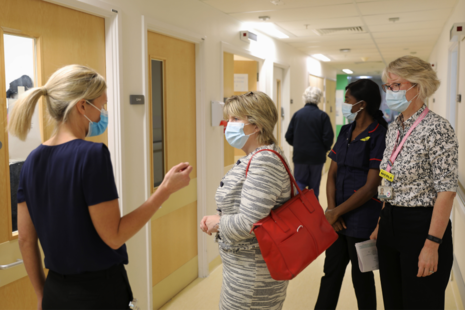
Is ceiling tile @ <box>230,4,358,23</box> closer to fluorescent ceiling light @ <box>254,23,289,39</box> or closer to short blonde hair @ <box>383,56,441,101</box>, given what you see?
fluorescent ceiling light @ <box>254,23,289,39</box>

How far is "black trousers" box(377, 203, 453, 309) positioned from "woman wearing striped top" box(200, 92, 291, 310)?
0.58 m

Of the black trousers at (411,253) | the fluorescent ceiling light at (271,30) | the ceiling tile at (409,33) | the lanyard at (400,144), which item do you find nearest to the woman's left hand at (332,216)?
the black trousers at (411,253)

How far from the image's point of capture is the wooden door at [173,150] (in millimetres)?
3059

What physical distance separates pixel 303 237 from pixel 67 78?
104 cm

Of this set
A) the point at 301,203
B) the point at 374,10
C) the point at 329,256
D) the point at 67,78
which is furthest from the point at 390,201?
the point at 374,10

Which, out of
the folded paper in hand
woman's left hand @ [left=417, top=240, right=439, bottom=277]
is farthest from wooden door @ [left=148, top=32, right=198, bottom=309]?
woman's left hand @ [left=417, top=240, right=439, bottom=277]

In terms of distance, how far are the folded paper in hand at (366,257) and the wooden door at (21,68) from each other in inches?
64.6

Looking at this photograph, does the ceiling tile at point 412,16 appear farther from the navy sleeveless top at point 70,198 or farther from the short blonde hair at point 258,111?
the navy sleeveless top at point 70,198

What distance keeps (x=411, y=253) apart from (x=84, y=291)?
139cm

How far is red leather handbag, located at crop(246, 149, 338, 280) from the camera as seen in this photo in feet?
4.93

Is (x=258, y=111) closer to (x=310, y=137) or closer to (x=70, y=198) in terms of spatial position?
(x=70, y=198)

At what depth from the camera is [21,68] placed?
6.37ft

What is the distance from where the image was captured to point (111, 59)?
2.46 metres

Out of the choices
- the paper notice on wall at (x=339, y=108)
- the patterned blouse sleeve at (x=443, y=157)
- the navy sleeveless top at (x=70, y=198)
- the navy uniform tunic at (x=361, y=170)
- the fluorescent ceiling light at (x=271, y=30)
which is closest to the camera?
the navy sleeveless top at (x=70, y=198)
